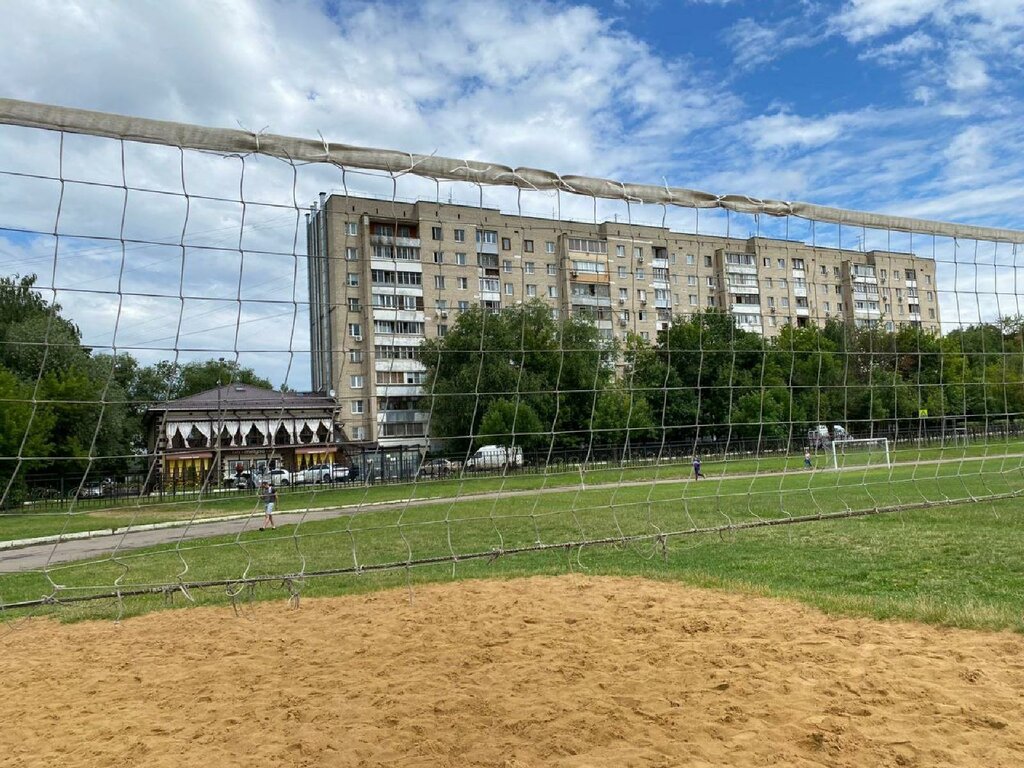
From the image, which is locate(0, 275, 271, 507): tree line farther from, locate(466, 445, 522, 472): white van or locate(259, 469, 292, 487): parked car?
locate(466, 445, 522, 472): white van

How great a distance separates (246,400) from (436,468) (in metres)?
2.56

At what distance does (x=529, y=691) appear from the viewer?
4.32 m

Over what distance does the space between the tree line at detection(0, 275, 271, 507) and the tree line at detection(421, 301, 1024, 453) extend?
230cm

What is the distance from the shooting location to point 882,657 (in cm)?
463

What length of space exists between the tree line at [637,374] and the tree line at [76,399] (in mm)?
2298

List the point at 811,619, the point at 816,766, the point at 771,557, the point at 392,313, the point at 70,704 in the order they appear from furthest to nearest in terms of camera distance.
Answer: the point at 771,557 < the point at 392,313 < the point at 811,619 < the point at 70,704 < the point at 816,766

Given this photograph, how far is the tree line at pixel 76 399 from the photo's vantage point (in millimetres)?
6285

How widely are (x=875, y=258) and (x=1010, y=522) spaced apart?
402 cm

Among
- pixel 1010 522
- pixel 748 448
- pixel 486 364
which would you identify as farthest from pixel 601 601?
pixel 748 448

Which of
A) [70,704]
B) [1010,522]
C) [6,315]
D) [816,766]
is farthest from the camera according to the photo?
[6,315]

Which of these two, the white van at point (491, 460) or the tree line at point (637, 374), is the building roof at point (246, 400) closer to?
the tree line at point (637, 374)

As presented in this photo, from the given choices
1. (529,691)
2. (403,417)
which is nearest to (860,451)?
(403,417)

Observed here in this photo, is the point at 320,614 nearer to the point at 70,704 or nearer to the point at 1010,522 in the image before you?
the point at 70,704

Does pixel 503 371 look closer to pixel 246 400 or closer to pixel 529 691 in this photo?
pixel 246 400
